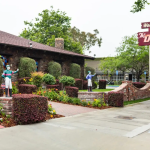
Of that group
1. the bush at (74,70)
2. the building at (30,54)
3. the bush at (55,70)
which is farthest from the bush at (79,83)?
the building at (30,54)

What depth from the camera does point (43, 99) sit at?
7852mm

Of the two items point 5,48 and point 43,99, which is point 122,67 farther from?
point 43,99

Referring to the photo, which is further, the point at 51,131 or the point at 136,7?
the point at 136,7

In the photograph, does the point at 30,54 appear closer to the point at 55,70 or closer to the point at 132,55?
the point at 55,70

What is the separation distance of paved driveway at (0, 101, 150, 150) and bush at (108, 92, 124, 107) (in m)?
4.70

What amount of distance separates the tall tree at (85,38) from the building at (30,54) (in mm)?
25379

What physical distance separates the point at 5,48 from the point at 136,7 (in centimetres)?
1173

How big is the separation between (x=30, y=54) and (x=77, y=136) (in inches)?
607

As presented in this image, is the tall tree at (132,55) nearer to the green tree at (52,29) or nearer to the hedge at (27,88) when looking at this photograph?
the green tree at (52,29)

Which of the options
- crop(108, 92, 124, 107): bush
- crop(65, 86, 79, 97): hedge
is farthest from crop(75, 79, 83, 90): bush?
crop(108, 92, 124, 107): bush

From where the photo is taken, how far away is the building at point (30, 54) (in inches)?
720

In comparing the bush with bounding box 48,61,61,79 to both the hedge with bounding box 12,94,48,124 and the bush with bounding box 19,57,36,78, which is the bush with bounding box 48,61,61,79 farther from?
the hedge with bounding box 12,94,48,124

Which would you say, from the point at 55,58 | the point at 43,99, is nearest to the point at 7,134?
the point at 43,99

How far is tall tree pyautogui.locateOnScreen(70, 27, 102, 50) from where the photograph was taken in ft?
168
